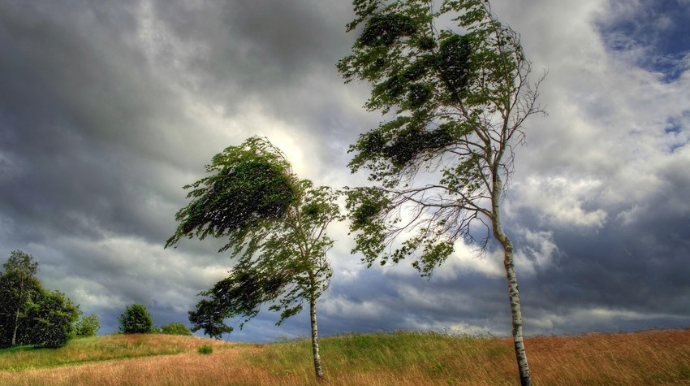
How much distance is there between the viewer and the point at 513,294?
390 inches

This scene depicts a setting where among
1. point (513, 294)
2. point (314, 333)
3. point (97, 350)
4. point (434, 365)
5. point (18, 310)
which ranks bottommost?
point (97, 350)

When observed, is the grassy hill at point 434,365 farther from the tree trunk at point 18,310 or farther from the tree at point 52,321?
the tree trunk at point 18,310

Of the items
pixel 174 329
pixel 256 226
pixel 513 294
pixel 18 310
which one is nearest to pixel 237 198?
pixel 256 226

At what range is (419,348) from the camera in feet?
63.8

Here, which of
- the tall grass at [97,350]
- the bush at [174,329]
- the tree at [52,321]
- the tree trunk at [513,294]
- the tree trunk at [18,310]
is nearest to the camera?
the tree trunk at [513,294]

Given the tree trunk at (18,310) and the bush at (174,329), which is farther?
the bush at (174,329)

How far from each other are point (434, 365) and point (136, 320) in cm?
4089

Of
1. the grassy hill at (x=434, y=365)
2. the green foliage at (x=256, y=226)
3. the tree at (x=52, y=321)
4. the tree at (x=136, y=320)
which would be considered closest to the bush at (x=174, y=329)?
the tree at (x=136, y=320)

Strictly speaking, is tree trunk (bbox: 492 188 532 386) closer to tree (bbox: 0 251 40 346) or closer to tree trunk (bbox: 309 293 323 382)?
tree trunk (bbox: 309 293 323 382)

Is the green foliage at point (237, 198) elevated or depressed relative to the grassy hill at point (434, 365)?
elevated

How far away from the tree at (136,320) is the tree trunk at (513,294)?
45.4 metres

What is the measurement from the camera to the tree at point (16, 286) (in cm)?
4300

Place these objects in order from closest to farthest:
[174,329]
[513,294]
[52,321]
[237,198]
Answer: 1. [513,294]
2. [237,198]
3. [52,321]
4. [174,329]

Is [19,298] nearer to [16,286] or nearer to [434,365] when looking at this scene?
[16,286]
